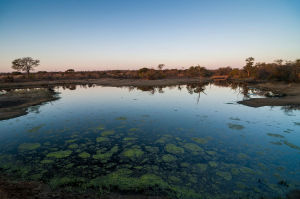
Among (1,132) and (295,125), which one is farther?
(295,125)

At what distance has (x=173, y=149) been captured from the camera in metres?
8.05

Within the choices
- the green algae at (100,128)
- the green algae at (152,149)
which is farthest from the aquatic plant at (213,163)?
the green algae at (100,128)

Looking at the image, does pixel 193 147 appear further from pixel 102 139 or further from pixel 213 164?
pixel 102 139

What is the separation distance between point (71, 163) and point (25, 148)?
3.89 m

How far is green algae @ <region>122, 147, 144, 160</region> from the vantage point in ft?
24.0

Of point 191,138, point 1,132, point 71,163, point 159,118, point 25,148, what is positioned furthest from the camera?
point 159,118

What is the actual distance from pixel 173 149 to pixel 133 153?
7.74 feet

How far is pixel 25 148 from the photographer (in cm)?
814

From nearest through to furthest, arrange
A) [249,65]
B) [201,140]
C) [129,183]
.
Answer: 1. [129,183]
2. [201,140]
3. [249,65]

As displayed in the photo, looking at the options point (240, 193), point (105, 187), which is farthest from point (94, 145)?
point (240, 193)

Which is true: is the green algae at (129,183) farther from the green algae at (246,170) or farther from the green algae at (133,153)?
the green algae at (246,170)

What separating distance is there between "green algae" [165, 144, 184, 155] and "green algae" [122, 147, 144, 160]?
62.7 inches

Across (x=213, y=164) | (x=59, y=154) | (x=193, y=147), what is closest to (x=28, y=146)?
(x=59, y=154)

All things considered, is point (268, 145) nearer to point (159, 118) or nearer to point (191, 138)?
point (191, 138)
